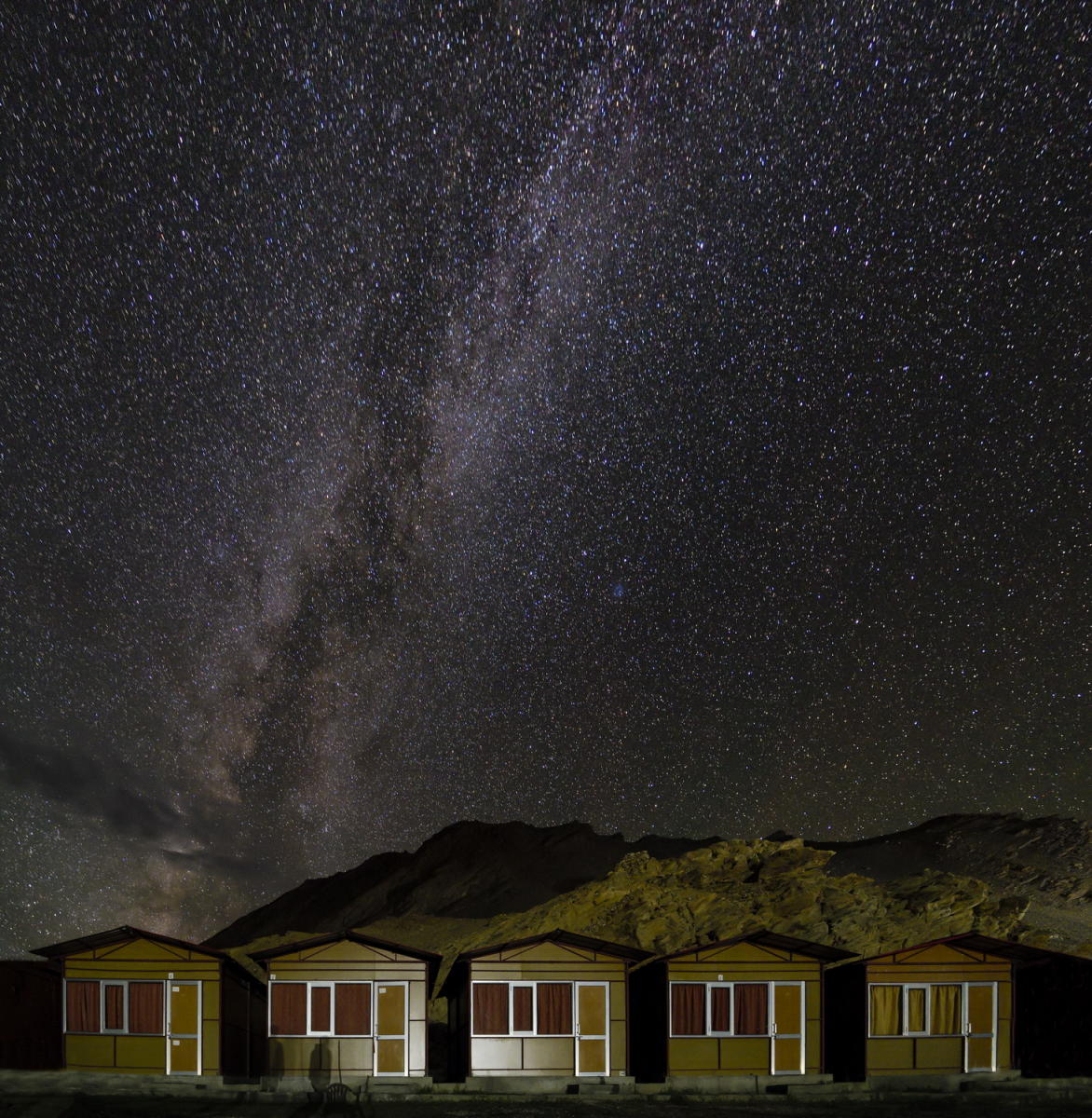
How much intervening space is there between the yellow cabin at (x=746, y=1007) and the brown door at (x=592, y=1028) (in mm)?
1402

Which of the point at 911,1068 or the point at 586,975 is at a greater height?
the point at 586,975

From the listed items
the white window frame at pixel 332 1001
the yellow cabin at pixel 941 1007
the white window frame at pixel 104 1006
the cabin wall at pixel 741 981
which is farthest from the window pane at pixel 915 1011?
the white window frame at pixel 104 1006

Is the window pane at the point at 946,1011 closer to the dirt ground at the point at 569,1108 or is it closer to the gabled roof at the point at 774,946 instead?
the dirt ground at the point at 569,1108

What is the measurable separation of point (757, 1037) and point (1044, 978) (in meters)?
13.4

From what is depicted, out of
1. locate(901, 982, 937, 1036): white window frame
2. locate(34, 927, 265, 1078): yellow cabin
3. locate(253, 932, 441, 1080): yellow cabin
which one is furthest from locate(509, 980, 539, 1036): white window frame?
locate(901, 982, 937, 1036): white window frame

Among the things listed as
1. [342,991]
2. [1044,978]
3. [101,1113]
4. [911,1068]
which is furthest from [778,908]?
[101,1113]

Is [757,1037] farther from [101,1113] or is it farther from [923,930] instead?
[923,930]

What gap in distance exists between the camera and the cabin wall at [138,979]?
1056 inches

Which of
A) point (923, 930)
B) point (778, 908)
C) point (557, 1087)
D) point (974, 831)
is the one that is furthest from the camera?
point (974, 831)

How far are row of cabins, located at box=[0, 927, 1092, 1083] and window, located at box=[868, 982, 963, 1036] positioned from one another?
29mm

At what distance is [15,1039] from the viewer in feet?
104

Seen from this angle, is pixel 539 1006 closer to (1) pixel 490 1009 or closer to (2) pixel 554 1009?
(2) pixel 554 1009

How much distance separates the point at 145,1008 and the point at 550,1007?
8.59 metres

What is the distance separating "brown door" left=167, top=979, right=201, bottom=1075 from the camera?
26.8 m
